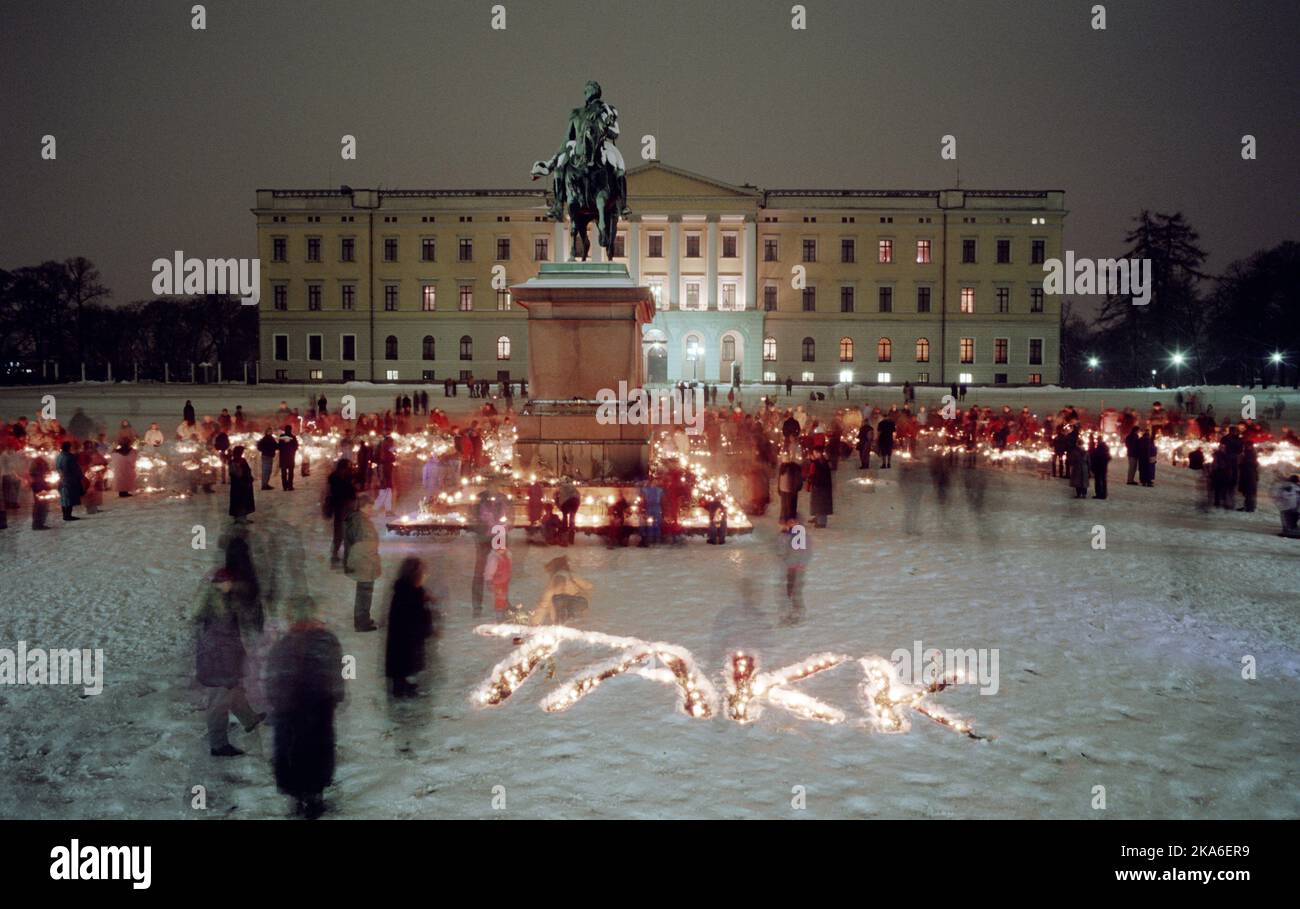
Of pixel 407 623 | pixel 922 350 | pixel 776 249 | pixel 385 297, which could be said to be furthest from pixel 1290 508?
pixel 385 297

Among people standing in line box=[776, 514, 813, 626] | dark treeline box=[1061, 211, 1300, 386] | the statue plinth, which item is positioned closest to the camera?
people standing in line box=[776, 514, 813, 626]

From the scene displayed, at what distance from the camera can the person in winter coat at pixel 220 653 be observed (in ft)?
Result: 17.6

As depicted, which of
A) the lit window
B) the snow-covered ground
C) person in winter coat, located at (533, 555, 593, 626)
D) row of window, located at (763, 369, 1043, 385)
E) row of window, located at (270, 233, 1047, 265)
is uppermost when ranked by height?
row of window, located at (270, 233, 1047, 265)

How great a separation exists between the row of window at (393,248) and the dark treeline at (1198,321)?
48485 mm

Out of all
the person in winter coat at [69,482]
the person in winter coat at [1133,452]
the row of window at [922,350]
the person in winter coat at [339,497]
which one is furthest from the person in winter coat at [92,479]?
the row of window at [922,350]

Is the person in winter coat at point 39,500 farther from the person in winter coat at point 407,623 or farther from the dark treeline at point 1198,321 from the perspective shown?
the dark treeline at point 1198,321

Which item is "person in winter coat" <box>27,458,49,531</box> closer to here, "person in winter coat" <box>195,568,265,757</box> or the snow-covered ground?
the snow-covered ground

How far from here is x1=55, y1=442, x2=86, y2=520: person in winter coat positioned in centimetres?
1421

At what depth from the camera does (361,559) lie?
8047 millimetres

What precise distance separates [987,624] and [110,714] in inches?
281

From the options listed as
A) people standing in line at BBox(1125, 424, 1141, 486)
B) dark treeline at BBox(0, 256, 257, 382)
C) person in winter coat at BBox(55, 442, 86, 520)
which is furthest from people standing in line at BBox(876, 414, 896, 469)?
dark treeline at BBox(0, 256, 257, 382)

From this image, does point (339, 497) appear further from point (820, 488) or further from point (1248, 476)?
point (1248, 476)

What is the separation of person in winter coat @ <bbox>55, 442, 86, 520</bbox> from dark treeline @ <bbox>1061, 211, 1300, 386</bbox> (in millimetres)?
65454
